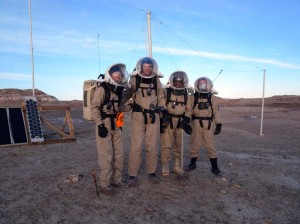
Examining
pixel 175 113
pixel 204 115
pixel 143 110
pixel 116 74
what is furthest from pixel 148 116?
pixel 204 115

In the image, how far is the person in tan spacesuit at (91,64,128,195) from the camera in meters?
5.44

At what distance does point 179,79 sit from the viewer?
658 centimetres

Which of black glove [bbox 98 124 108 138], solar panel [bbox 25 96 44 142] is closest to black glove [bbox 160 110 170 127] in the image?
black glove [bbox 98 124 108 138]

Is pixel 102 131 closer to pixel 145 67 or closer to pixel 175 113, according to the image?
pixel 145 67

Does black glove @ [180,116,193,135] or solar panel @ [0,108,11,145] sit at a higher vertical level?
black glove @ [180,116,193,135]

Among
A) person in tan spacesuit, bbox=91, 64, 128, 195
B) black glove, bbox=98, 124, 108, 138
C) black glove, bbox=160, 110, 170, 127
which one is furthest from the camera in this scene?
black glove, bbox=160, 110, 170, 127

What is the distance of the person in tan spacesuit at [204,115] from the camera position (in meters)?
7.03

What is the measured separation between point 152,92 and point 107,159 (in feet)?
5.64

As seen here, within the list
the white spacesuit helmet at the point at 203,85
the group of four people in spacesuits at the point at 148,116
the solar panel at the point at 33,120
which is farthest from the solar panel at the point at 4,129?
the white spacesuit helmet at the point at 203,85

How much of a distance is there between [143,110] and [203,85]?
181 cm

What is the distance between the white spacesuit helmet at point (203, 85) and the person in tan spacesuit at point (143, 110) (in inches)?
51.8

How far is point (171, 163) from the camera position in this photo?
26.8 feet

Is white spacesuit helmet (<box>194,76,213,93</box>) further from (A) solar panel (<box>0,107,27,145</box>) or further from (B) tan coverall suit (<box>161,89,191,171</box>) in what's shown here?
(A) solar panel (<box>0,107,27,145</box>)

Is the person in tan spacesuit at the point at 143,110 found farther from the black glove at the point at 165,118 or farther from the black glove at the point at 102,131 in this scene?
the black glove at the point at 102,131
